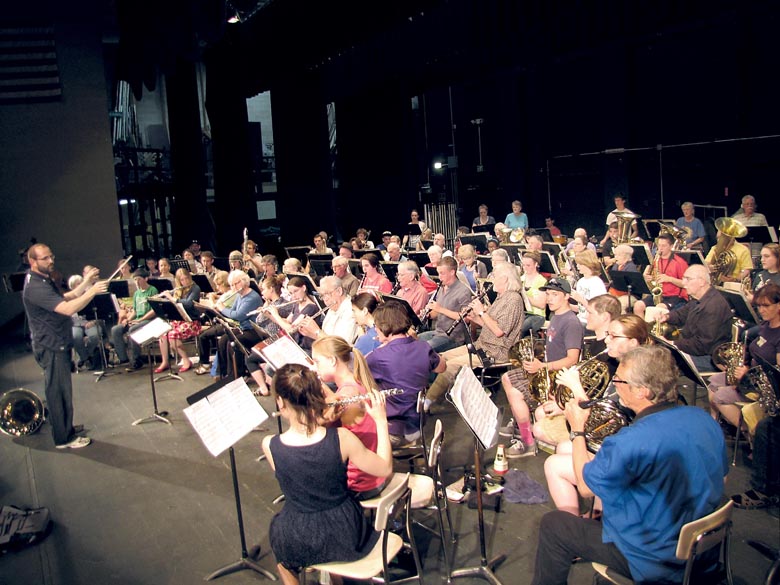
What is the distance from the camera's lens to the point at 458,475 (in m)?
4.98

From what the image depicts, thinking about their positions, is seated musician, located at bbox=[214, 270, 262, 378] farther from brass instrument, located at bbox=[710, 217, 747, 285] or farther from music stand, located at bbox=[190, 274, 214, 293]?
brass instrument, located at bbox=[710, 217, 747, 285]

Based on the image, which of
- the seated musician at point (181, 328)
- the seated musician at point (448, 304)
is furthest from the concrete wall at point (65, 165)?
the seated musician at point (448, 304)

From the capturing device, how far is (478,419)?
3.37 metres

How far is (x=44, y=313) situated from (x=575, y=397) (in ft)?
15.8

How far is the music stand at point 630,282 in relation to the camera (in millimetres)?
6527

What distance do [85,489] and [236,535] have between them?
1715 millimetres

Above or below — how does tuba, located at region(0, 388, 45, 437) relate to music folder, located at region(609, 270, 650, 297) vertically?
below

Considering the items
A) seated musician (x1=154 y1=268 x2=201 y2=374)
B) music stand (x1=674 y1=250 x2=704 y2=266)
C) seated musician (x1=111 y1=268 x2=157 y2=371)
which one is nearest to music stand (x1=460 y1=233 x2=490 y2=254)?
music stand (x1=674 y1=250 x2=704 y2=266)

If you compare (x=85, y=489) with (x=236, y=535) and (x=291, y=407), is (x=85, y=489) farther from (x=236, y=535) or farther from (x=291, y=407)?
(x=291, y=407)

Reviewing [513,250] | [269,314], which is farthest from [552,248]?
[269,314]

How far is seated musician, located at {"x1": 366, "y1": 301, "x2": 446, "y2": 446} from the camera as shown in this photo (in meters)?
4.46

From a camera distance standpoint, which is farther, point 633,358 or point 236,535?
point 236,535

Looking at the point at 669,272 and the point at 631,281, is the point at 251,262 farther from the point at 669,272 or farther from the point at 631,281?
the point at 669,272

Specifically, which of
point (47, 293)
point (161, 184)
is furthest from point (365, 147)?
point (47, 293)
